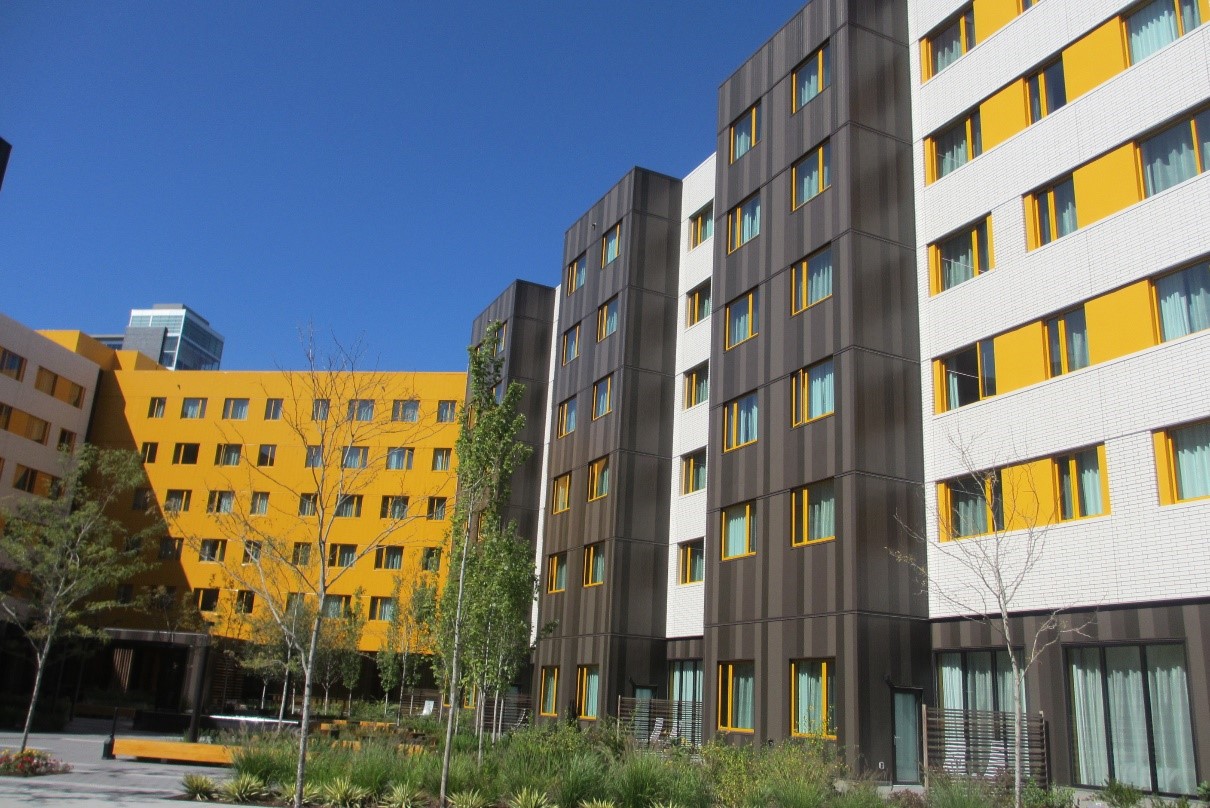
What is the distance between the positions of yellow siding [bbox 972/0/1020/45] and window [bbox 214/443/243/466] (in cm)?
5078

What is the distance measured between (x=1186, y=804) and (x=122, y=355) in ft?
219

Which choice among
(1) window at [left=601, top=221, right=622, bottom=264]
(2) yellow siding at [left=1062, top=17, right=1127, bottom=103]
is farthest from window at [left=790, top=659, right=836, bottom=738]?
(1) window at [left=601, top=221, right=622, bottom=264]

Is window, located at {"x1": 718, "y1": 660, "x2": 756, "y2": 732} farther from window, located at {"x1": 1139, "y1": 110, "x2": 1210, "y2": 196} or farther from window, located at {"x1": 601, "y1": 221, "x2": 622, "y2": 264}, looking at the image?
window, located at {"x1": 601, "y1": 221, "x2": 622, "y2": 264}

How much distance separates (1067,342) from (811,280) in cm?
711

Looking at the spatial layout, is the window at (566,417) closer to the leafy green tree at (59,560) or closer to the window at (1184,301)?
the leafy green tree at (59,560)

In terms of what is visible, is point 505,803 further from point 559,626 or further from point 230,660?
point 230,660

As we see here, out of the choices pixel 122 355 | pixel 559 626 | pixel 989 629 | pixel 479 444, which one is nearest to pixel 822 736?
pixel 989 629

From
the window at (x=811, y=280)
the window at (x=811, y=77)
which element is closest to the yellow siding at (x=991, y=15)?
the window at (x=811, y=77)

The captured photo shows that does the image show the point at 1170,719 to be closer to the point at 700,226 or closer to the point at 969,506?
the point at 969,506

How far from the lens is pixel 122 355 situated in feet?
219

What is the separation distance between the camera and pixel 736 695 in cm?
2630

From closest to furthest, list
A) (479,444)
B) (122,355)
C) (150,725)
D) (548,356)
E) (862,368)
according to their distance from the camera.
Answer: (479,444)
(862,368)
(150,725)
(548,356)
(122,355)

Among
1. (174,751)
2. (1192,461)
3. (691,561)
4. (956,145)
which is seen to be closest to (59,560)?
(174,751)

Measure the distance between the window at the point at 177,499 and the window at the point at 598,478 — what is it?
34618 millimetres
